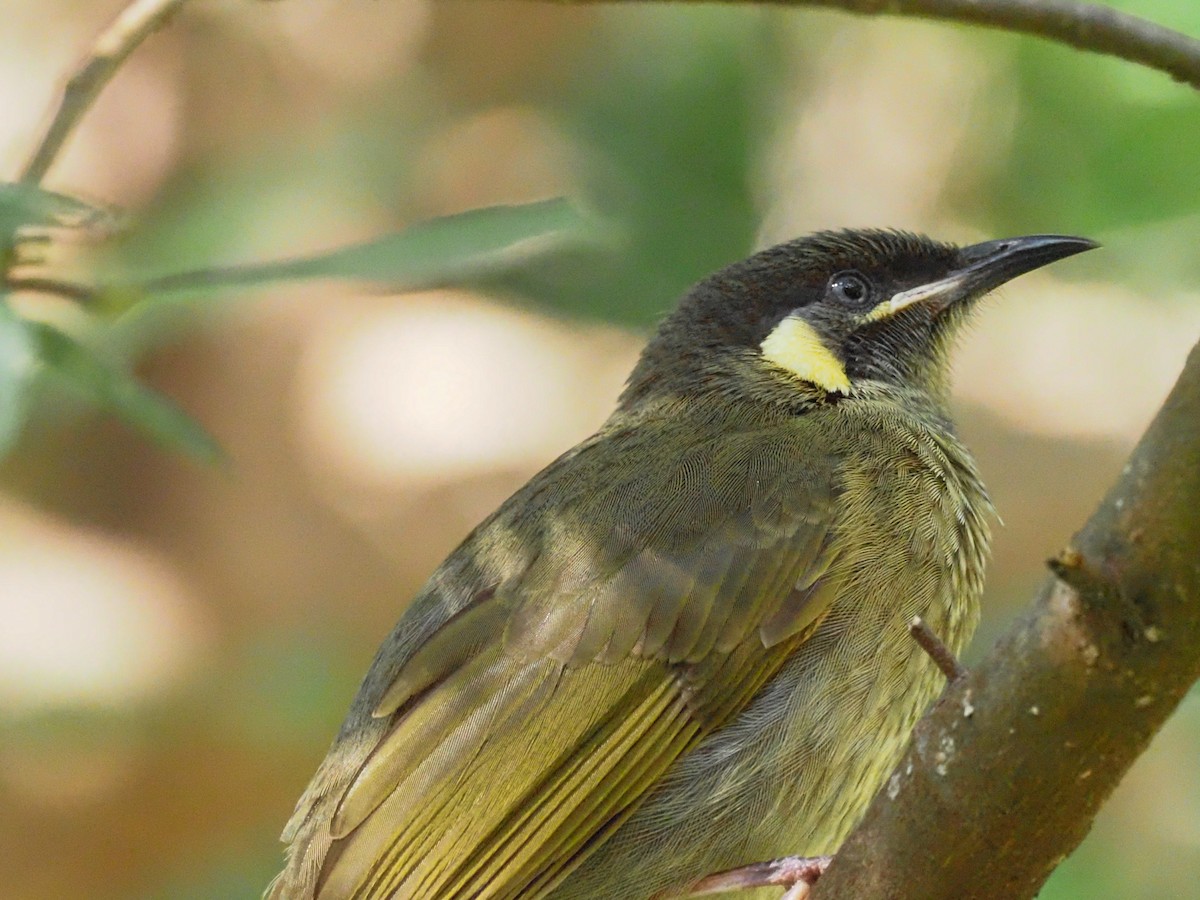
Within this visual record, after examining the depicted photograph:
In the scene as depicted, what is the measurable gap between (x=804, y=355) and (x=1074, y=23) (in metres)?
1.22

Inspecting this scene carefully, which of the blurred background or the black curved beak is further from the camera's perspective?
the blurred background

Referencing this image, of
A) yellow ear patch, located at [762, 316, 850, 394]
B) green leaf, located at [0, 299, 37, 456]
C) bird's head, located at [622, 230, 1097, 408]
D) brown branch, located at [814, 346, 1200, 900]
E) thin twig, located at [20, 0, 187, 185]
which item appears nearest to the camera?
brown branch, located at [814, 346, 1200, 900]

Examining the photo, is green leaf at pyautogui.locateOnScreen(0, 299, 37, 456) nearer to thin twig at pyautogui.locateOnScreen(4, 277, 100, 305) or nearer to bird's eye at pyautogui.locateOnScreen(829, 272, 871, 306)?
thin twig at pyautogui.locateOnScreen(4, 277, 100, 305)

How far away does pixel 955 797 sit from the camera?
6.93ft

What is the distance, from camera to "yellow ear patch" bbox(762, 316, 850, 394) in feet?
12.4

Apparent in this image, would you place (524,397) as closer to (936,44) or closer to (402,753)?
(936,44)

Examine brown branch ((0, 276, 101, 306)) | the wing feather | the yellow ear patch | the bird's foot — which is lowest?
the bird's foot

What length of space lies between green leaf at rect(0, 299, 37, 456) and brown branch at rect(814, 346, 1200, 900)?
1.33 metres

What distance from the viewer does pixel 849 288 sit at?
13.2ft

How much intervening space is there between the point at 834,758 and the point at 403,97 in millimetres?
6213

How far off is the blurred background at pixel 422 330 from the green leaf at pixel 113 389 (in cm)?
135

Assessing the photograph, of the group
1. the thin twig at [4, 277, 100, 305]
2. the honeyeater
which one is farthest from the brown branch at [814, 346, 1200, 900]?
the thin twig at [4, 277, 100, 305]

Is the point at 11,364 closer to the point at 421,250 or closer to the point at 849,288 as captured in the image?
the point at 421,250

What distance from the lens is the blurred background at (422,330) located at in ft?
18.1
